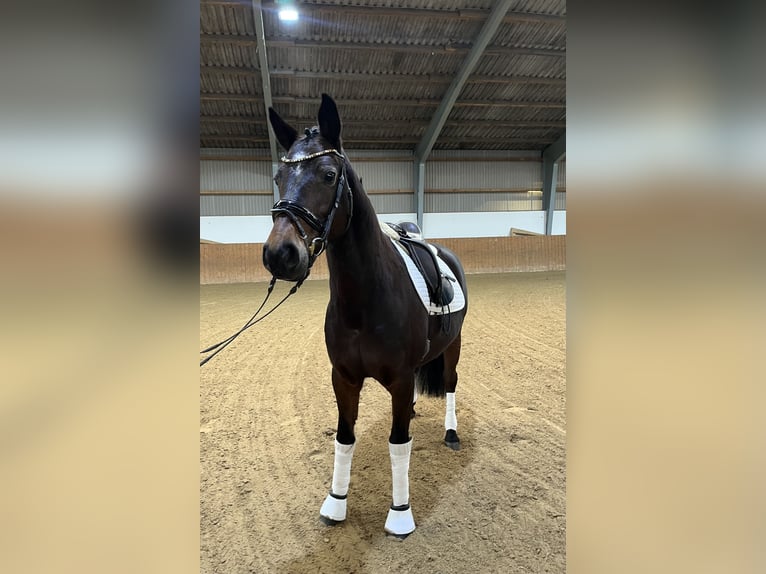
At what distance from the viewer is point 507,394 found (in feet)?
10.9

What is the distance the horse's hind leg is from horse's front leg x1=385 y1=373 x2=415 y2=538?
780mm

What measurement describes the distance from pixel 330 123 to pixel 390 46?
9.12 m

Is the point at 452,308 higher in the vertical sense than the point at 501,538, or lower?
higher

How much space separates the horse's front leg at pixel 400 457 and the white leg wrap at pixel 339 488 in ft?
0.72

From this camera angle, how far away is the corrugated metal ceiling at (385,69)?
8.48 meters

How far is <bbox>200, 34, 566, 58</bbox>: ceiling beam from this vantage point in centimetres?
853

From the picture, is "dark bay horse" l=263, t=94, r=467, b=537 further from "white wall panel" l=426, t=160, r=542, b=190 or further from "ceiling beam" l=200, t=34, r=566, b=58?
"white wall panel" l=426, t=160, r=542, b=190

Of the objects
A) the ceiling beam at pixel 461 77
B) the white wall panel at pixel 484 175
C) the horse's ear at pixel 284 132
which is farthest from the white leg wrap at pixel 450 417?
the white wall panel at pixel 484 175

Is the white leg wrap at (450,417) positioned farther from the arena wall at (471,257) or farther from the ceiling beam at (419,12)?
the ceiling beam at (419,12)

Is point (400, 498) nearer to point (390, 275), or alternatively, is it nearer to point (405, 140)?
point (390, 275)

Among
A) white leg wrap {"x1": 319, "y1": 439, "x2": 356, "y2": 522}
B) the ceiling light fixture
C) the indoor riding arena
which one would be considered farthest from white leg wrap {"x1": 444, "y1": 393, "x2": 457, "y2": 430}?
the ceiling light fixture
